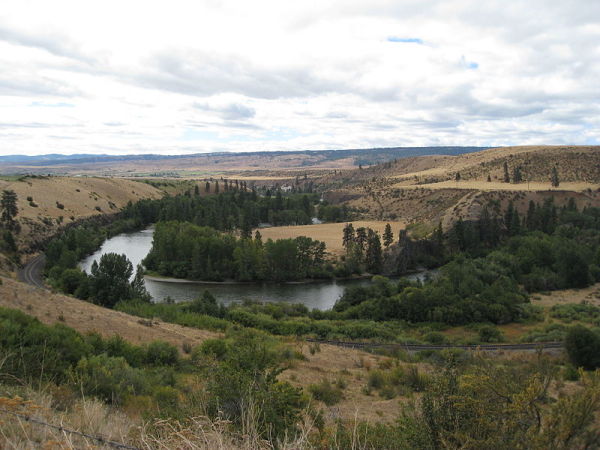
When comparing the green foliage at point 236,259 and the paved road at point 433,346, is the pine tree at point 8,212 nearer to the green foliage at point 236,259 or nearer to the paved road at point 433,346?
the green foliage at point 236,259

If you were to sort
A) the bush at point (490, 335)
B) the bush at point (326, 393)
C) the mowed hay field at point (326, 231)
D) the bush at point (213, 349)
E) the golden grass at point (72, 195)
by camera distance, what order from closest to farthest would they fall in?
the bush at point (326, 393), the bush at point (213, 349), the bush at point (490, 335), the mowed hay field at point (326, 231), the golden grass at point (72, 195)

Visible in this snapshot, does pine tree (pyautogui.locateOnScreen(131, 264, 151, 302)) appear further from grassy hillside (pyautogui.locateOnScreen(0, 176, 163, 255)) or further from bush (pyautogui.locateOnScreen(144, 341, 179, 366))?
grassy hillside (pyautogui.locateOnScreen(0, 176, 163, 255))

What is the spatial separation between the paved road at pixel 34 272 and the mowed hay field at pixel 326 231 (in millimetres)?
36811

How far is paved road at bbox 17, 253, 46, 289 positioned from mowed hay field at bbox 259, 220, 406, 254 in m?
36.8

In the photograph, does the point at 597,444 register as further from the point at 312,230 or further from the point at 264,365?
the point at 312,230

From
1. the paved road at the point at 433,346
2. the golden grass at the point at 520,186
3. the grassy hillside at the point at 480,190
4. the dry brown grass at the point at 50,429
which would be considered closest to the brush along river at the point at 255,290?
the paved road at the point at 433,346

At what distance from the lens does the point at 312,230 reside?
90.7 meters

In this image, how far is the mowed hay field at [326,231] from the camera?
262ft

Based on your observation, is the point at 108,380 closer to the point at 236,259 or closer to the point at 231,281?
the point at 236,259

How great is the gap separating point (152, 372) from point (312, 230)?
75.9 metres

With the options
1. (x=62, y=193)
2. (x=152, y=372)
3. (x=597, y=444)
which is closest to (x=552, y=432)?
(x=597, y=444)

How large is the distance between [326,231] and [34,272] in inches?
2030

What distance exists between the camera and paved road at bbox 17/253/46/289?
49.2 metres

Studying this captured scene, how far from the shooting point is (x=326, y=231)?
8888 cm
